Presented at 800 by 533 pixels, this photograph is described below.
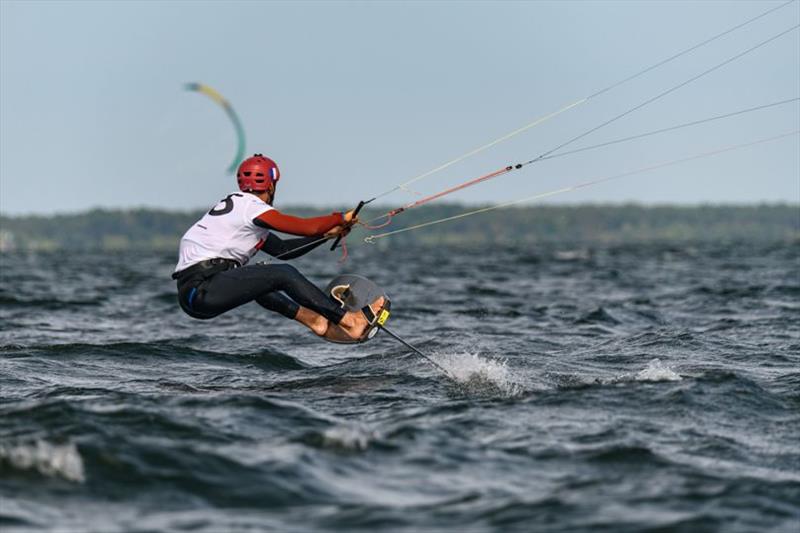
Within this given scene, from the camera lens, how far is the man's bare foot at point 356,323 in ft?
43.5

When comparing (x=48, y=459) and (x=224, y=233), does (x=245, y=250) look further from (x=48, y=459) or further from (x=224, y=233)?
(x=48, y=459)

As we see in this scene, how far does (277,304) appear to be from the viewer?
1320 cm

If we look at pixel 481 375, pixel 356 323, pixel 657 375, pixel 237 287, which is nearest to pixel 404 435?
pixel 237 287

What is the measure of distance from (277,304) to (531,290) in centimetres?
2334

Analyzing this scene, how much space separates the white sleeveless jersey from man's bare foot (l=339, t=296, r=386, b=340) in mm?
1315

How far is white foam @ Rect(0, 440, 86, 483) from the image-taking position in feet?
26.6

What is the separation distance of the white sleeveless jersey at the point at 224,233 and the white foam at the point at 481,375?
2593mm

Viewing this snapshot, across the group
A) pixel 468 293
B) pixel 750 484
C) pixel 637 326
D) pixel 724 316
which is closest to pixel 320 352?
pixel 637 326

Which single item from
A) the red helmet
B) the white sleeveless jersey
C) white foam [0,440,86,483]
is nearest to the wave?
the white sleeveless jersey

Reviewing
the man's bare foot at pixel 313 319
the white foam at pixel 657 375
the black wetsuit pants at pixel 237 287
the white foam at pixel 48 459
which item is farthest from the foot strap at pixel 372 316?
the white foam at pixel 48 459

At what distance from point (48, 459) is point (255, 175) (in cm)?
507

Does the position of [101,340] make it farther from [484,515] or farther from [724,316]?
[484,515]

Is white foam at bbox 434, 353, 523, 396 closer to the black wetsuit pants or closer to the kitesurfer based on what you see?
the kitesurfer

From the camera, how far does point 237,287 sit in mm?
12445
